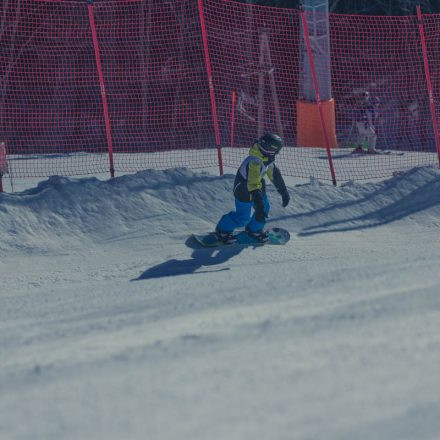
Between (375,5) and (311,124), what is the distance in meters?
12.0

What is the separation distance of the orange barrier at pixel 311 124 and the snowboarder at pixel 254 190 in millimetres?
7443

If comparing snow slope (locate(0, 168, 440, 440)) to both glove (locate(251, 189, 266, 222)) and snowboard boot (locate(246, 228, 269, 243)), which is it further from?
glove (locate(251, 189, 266, 222))

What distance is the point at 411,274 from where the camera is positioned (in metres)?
6.60

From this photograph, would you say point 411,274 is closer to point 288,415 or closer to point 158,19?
point 288,415

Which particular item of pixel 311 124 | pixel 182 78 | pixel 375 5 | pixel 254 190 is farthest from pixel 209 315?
pixel 375 5

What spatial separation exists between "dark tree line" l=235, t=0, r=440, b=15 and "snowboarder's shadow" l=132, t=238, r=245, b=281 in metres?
18.9

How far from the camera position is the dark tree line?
25.2m

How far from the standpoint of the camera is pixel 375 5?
25.5 meters

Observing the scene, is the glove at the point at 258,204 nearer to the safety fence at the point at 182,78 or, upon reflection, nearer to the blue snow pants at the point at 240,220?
the blue snow pants at the point at 240,220

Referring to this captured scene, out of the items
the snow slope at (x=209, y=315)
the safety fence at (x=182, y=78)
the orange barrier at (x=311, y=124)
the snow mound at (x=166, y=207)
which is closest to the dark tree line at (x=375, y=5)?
the safety fence at (x=182, y=78)

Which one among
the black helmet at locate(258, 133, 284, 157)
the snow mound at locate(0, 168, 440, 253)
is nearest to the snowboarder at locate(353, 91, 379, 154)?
the snow mound at locate(0, 168, 440, 253)

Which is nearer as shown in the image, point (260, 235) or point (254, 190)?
point (254, 190)

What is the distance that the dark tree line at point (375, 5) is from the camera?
82.7 feet

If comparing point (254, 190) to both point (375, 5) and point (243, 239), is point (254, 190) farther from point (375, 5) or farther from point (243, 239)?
point (375, 5)
